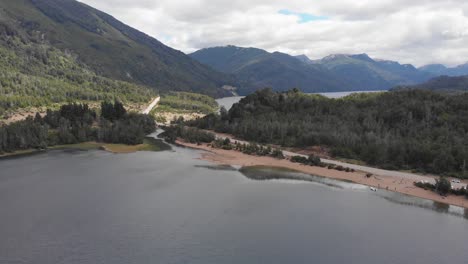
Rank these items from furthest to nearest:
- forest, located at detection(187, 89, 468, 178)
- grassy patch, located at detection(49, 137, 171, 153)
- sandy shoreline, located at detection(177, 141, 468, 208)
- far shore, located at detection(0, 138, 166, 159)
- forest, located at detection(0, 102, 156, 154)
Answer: grassy patch, located at detection(49, 137, 171, 153) → forest, located at detection(0, 102, 156, 154) → far shore, located at detection(0, 138, 166, 159) → forest, located at detection(187, 89, 468, 178) → sandy shoreline, located at detection(177, 141, 468, 208)

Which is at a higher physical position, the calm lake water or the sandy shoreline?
the sandy shoreline

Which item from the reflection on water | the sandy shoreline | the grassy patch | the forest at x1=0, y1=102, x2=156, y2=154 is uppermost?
the forest at x1=0, y1=102, x2=156, y2=154

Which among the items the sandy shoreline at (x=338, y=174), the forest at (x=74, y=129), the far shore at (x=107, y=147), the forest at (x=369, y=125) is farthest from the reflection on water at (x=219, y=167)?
the forest at (x=74, y=129)

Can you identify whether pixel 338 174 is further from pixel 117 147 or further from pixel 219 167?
pixel 117 147

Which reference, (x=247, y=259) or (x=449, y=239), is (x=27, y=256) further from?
(x=449, y=239)

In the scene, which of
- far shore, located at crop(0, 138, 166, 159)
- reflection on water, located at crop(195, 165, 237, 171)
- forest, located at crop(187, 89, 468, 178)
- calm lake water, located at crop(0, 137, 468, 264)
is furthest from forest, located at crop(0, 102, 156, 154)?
reflection on water, located at crop(195, 165, 237, 171)

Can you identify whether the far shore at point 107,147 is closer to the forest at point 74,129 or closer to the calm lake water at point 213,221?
the forest at point 74,129

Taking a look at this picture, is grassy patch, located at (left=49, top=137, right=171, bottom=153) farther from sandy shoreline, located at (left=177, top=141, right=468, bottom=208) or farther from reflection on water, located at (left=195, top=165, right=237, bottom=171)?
reflection on water, located at (left=195, top=165, right=237, bottom=171)

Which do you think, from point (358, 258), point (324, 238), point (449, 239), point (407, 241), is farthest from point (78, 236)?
point (449, 239)
